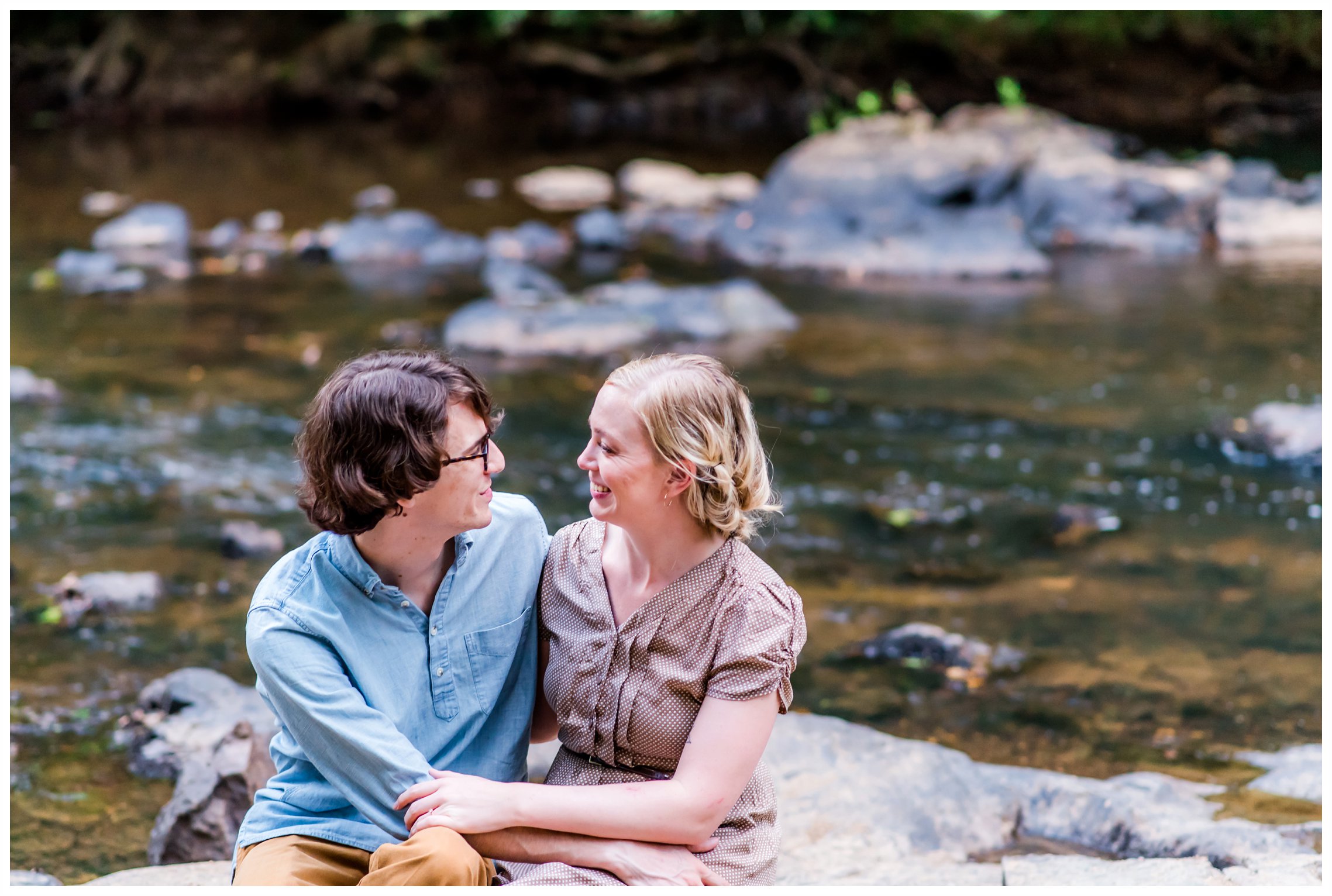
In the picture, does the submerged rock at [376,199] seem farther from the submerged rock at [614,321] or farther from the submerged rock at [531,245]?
the submerged rock at [614,321]

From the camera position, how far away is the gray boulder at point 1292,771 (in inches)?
149

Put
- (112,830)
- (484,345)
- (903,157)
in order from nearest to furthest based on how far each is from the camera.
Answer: (112,830) → (484,345) → (903,157)

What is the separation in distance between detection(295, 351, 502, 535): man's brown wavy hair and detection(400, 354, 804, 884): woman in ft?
0.86

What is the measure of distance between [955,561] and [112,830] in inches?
138

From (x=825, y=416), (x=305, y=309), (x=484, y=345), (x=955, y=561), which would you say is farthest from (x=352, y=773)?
(x=305, y=309)

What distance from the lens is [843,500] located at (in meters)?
6.37

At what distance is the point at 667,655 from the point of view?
2.18 metres

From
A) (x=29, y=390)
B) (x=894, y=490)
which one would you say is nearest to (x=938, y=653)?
(x=894, y=490)

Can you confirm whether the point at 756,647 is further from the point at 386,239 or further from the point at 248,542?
the point at 386,239

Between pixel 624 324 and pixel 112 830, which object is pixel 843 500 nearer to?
pixel 624 324

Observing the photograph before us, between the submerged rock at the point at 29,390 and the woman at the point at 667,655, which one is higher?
the woman at the point at 667,655

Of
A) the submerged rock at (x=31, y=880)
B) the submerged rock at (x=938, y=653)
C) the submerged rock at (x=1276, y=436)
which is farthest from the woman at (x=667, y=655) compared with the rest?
the submerged rock at (x=1276, y=436)

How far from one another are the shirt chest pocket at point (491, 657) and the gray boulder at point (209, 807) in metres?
1.24

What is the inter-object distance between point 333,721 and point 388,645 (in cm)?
18
